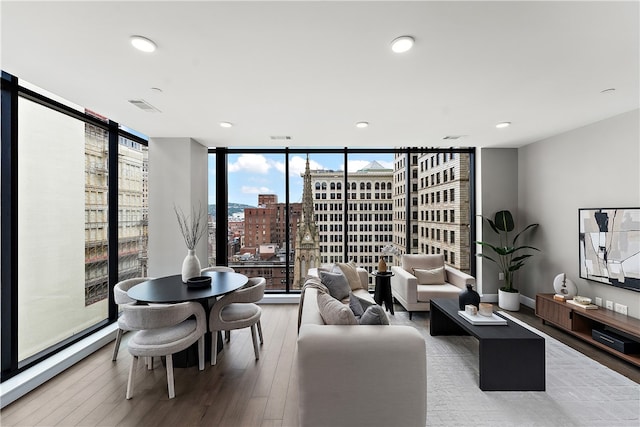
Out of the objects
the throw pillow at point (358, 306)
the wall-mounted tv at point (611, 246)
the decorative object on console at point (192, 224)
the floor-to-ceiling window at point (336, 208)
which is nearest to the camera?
the throw pillow at point (358, 306)

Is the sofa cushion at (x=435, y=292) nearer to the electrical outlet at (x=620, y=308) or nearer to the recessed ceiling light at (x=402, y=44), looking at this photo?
the electrical outlet at (x=620, y=308)

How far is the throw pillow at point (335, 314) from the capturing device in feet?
6.90

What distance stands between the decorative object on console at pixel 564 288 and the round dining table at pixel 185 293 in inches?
156

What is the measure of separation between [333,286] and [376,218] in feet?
7.07

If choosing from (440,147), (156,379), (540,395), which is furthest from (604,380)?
(156,379)

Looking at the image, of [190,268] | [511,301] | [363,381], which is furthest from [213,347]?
[511,301]

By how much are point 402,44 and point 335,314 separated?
1930mm

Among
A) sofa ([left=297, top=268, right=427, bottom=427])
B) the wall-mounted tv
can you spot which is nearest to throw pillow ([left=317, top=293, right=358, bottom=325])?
sofa ([left=297, top=268, right=427, bottom=427])

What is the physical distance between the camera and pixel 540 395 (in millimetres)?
2363

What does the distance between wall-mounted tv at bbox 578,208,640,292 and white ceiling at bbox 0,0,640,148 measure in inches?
46.7

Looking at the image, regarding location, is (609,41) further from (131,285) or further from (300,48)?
(131,285)

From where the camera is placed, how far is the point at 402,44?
1901 mm

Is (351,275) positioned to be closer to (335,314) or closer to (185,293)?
(335,314)

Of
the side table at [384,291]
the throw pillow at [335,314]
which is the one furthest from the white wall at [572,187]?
the throw pillow at [335,314]
